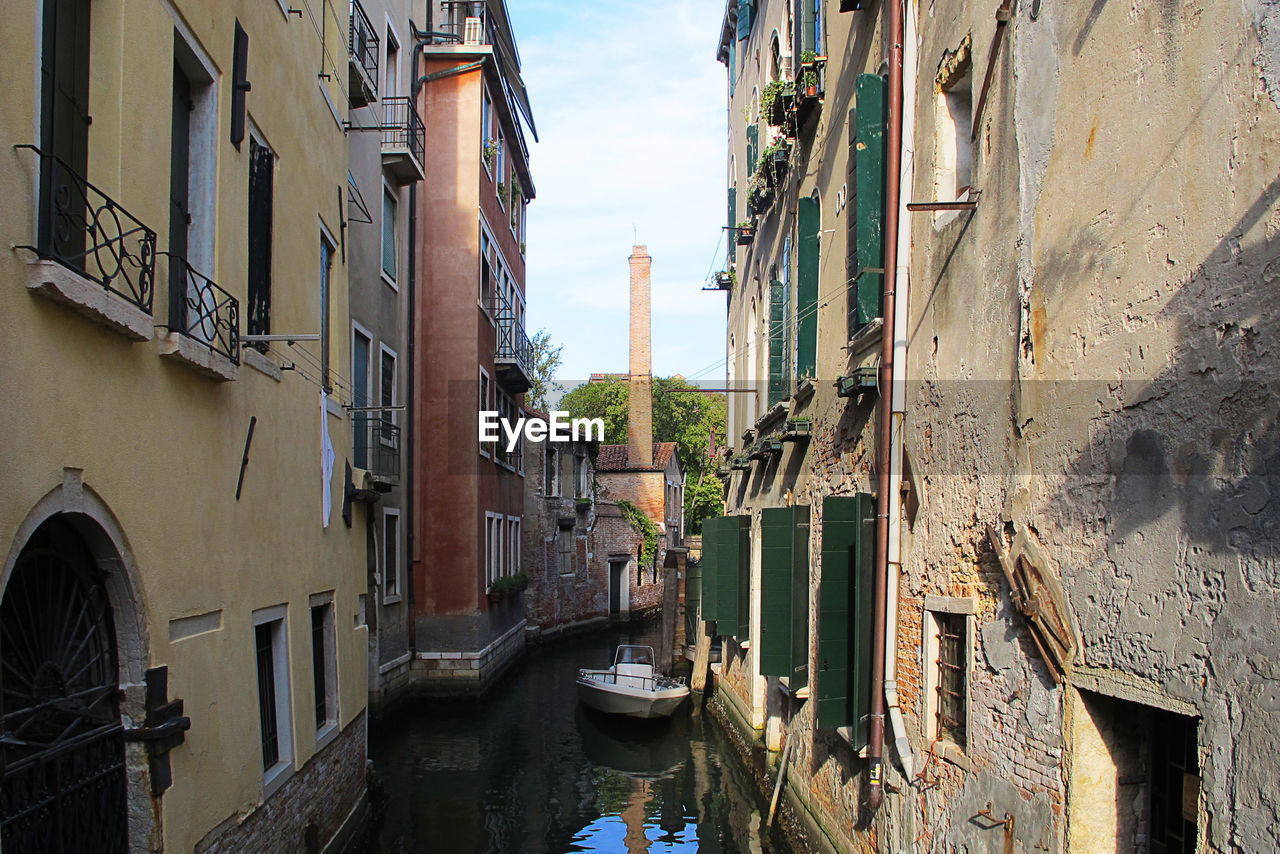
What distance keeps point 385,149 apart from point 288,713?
9598 millimetres

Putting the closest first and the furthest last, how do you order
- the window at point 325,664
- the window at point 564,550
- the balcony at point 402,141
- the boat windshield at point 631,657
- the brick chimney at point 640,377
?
the window at point 325,664
the balcony at point 402,141
the boat windshield at point 631,657
the window at point 564,550
the brick chimney at point 640,377

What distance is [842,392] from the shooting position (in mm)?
6992

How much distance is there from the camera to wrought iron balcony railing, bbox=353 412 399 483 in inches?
510

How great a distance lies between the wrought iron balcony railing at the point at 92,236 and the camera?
3.80 metres

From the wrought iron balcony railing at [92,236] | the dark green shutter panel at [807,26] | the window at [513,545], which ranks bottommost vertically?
the window at [513,545]

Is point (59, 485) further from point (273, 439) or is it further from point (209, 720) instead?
point (273, 439)

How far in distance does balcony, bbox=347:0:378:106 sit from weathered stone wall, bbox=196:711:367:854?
6259 mm

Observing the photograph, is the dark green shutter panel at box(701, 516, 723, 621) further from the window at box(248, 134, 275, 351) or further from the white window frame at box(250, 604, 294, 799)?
the window at box(248, 134, 275, 351)

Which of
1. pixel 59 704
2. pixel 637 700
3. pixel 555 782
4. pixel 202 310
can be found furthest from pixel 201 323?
pixel 637 700

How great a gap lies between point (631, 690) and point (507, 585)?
4.80 meters

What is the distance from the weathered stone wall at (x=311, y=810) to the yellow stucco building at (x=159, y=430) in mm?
35

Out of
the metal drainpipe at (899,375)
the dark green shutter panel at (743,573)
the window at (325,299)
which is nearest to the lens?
the metal drainpipe at (899,375)

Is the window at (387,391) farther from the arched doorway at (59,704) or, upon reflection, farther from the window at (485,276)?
the arched doorway at (59,704)

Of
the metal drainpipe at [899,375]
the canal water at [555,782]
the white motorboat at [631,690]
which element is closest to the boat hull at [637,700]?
the white motorboat at [631,690]
